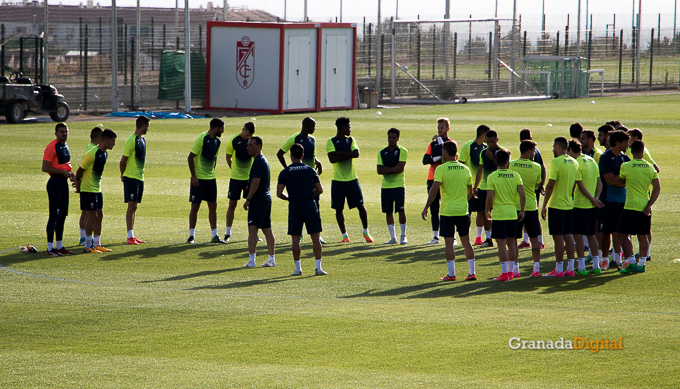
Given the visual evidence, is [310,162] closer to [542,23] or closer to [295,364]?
[295,364]

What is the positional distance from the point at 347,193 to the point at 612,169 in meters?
4.25

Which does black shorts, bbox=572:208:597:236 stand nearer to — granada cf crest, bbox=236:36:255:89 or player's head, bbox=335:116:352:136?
player's head, bbox=335:116:352:136

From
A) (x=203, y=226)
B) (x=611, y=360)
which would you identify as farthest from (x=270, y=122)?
(x=611, y=360)

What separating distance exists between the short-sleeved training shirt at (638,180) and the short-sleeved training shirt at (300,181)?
163 inches

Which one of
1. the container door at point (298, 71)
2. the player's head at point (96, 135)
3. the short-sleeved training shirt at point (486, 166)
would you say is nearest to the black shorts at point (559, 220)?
the short-sleeved training shirt at point (486, 166)

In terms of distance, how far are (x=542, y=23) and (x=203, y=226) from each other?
5237cm

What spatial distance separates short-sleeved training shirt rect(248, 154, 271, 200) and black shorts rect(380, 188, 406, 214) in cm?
266

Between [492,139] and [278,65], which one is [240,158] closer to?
[492,139]

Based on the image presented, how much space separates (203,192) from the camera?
41.7 ft

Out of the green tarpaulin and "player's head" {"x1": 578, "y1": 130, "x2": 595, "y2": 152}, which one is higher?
the green tarpaulin

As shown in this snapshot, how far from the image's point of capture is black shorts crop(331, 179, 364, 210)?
12.6m

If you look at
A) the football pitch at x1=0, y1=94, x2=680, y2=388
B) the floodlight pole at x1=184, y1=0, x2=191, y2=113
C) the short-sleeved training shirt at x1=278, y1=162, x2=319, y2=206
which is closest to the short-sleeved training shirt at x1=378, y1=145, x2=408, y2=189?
the football pitch at x1=0, y1=94, x2=680, y2=388

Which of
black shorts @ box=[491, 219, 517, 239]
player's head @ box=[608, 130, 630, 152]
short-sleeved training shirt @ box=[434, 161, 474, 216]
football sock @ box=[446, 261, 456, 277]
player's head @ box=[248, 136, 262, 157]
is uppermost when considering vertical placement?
player's head @ box=[608, 130, 630, 152]

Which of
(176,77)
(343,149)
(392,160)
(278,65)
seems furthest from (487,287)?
(176,77)
